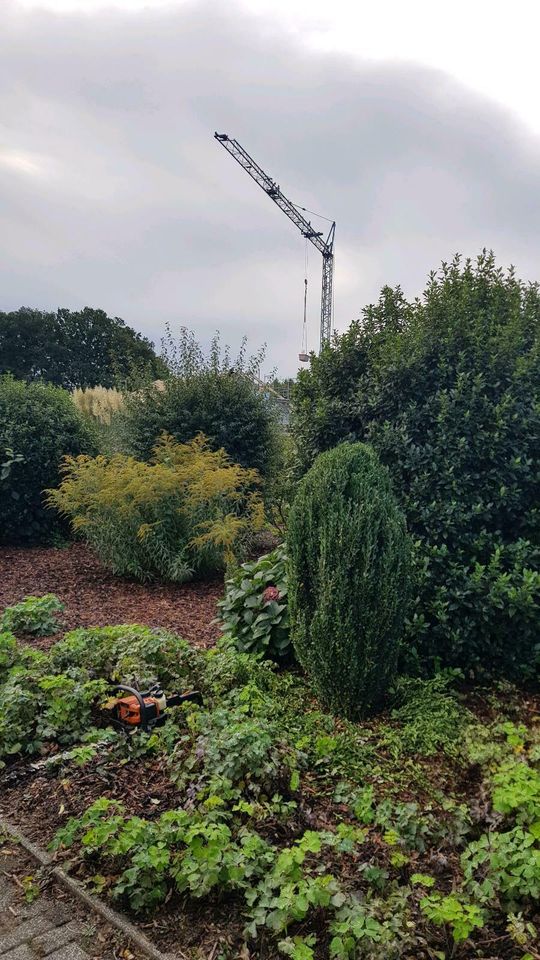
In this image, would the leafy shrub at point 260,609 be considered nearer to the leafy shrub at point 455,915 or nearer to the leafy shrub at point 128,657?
the leafy shrub at point 128,657

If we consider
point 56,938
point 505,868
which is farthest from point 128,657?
point 505,868

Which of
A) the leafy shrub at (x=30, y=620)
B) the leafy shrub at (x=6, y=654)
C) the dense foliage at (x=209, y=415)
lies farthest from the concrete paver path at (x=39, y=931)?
the dense foliage at (x=209, y=415)

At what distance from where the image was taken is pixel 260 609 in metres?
4.07

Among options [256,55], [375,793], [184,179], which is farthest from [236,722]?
[184,179]

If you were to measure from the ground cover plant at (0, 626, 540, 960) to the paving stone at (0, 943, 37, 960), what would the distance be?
10.1 inches

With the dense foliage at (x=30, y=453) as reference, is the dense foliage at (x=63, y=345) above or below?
above

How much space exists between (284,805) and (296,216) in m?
44.6

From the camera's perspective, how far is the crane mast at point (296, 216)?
120 ft

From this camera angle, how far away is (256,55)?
554 cm

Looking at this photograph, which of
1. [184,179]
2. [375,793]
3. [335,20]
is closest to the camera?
[375,793]

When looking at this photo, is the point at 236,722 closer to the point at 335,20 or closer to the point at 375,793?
the point at 375,793

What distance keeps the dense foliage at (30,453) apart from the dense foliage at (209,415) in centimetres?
90

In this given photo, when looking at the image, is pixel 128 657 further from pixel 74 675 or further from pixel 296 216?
pixel 296 216

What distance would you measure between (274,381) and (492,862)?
808cm
